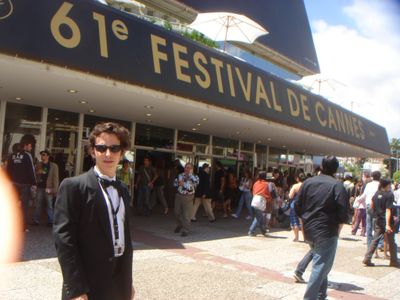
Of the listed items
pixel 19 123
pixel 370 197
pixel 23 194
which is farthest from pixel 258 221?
pixel 19 123

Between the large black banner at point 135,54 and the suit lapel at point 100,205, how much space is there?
15.8 ft

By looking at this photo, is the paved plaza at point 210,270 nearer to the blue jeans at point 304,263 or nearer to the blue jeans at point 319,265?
the blue jeans at point 304,263

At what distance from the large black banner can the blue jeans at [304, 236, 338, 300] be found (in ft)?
16.5

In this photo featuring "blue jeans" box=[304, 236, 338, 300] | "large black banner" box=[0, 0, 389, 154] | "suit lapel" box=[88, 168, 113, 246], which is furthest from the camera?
"large black banner" box=[0, 0, 389, 154]

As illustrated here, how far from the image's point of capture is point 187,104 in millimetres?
10078

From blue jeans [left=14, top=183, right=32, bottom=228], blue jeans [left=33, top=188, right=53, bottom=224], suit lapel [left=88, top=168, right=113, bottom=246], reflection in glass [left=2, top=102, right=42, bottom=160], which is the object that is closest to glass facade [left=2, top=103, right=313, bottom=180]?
reflection in glass [left=2, top=102, right=42, bottom=160]

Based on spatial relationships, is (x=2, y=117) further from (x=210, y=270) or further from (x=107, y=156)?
(x=107, y=156)

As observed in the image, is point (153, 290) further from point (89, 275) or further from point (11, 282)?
point (89, 275)

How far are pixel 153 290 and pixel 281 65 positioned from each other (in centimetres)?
2887

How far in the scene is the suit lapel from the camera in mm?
2631

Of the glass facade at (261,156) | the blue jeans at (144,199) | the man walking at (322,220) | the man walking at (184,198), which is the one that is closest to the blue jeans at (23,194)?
the man walking at (184,198)

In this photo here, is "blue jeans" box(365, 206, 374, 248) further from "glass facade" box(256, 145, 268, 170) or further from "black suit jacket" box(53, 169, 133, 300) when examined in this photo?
"glass facade" box(256, 145, 268, 170)

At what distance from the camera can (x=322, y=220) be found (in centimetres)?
517

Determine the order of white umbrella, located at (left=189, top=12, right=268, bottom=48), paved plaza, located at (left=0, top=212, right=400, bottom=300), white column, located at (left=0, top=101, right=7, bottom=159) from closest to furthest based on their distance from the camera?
paved plaza, located at (left=0, top=212, right=400, bottom=300), white column, located at (left=0, top=101, right=7, bottom=159), white umbrella, located at (left=189, top=12, right=268, bottom=48)
